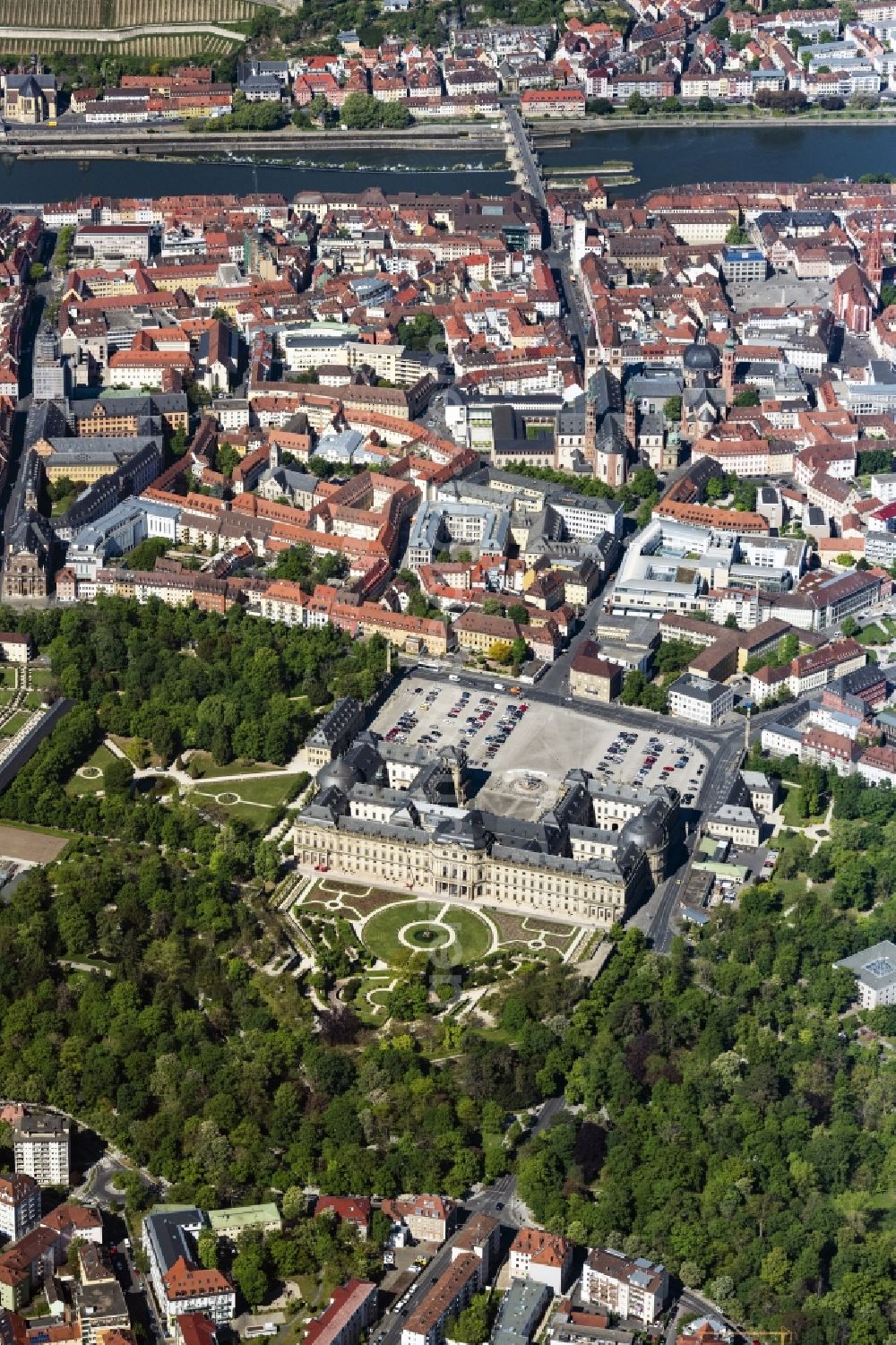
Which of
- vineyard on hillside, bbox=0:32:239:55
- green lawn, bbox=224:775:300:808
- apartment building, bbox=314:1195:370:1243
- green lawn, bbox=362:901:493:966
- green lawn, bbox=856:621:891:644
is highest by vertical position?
apartment building, bbox=314:1195:370:1243

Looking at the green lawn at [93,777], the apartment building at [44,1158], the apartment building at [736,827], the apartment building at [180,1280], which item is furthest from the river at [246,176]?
the apartment building at [180,1280]

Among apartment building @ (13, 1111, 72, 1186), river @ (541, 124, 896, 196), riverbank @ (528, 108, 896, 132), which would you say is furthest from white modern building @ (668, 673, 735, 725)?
riverbank @ (528, 108, 896, 132)

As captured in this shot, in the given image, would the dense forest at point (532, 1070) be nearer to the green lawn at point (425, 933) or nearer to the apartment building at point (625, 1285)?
the apartment building at point (625, 1285)

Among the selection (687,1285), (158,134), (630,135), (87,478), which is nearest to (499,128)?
(630,135)

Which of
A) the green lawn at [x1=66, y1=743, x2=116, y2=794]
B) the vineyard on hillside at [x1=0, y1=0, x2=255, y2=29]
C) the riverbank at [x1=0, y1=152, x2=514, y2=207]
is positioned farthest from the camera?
the vineyard on hillside at [x1=0, y1=0, x2=255, y2=29]

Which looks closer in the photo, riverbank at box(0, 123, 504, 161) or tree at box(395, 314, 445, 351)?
tree at box(395, 314, 445, 351)

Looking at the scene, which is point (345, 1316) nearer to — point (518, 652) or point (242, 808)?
point (242, 808)

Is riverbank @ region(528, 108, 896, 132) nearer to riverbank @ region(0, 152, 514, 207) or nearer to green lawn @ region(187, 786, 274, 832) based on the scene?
riverbank @ region(0, 152, 514, 207)
